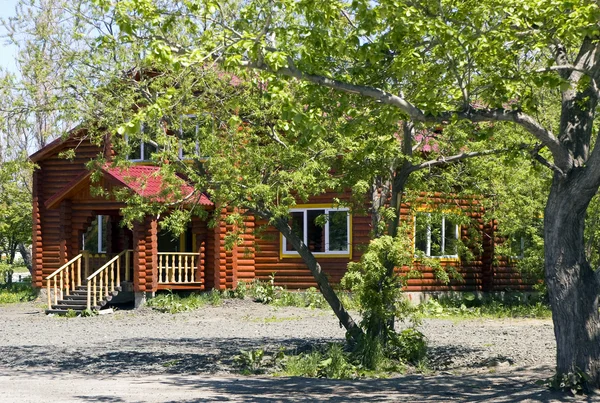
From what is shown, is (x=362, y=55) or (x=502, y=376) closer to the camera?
(x=362, y=55)

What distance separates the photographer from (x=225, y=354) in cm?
1717

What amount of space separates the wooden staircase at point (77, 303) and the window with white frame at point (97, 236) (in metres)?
4.65

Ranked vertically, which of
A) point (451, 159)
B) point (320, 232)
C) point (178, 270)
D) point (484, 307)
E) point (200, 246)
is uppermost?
point (451, 159)

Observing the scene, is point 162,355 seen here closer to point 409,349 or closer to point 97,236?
point 409,349

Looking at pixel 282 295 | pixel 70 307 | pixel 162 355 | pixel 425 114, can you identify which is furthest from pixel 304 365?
pixel 282 295

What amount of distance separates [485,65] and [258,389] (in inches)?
211

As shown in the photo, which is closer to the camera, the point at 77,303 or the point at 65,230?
the point at 77,303

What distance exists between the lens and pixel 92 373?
49.8 ft

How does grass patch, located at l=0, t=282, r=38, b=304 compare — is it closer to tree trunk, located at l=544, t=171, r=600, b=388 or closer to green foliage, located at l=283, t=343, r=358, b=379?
green foliage, located at l=283, t=343, r=358, b=379

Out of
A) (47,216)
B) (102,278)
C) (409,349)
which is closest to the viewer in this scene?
(409,349)

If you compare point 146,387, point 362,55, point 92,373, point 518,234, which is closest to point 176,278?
point 518,234

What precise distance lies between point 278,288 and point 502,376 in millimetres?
14678

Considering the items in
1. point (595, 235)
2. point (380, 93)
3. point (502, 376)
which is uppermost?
point (380, 93)

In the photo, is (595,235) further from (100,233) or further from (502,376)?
(100,233)
